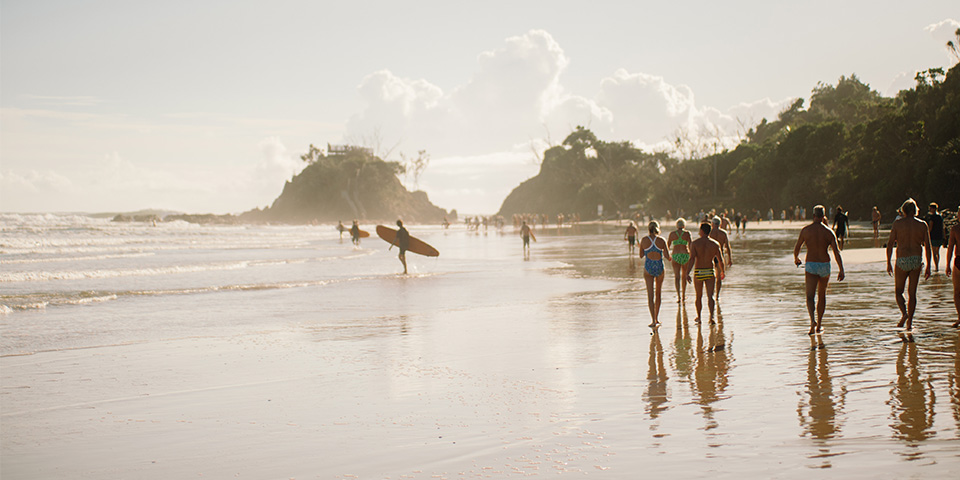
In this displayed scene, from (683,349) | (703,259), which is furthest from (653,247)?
(683,349)

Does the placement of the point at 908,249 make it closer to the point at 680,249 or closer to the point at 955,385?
the point at 955,385

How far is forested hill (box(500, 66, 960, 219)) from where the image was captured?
143ft

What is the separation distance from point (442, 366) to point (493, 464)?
336 cm

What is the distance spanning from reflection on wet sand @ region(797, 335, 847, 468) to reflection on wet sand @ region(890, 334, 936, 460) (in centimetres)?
39

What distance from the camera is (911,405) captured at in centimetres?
551

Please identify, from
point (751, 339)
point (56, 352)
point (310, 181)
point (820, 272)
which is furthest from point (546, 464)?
point (310, 181)

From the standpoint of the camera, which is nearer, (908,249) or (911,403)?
(911,403)

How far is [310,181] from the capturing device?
14175 cm

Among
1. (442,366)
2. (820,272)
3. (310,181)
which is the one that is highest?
(310,181)

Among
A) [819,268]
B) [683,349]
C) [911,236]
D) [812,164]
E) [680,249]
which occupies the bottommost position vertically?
[683,349]

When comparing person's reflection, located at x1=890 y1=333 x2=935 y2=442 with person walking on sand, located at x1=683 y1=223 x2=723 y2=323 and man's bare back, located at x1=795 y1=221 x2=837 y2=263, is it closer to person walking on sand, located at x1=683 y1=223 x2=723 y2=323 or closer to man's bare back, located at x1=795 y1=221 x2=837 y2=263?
man's bare back, located at x1=795 y1=221 x2=837 y2=263

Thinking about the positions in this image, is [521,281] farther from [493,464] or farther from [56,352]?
[493,464]

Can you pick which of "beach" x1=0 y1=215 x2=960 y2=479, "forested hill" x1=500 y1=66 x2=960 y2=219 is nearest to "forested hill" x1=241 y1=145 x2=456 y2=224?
"forested hill" x1=500 y1=66 x2=960 y2=219

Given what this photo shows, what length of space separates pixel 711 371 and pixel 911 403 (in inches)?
76.0
